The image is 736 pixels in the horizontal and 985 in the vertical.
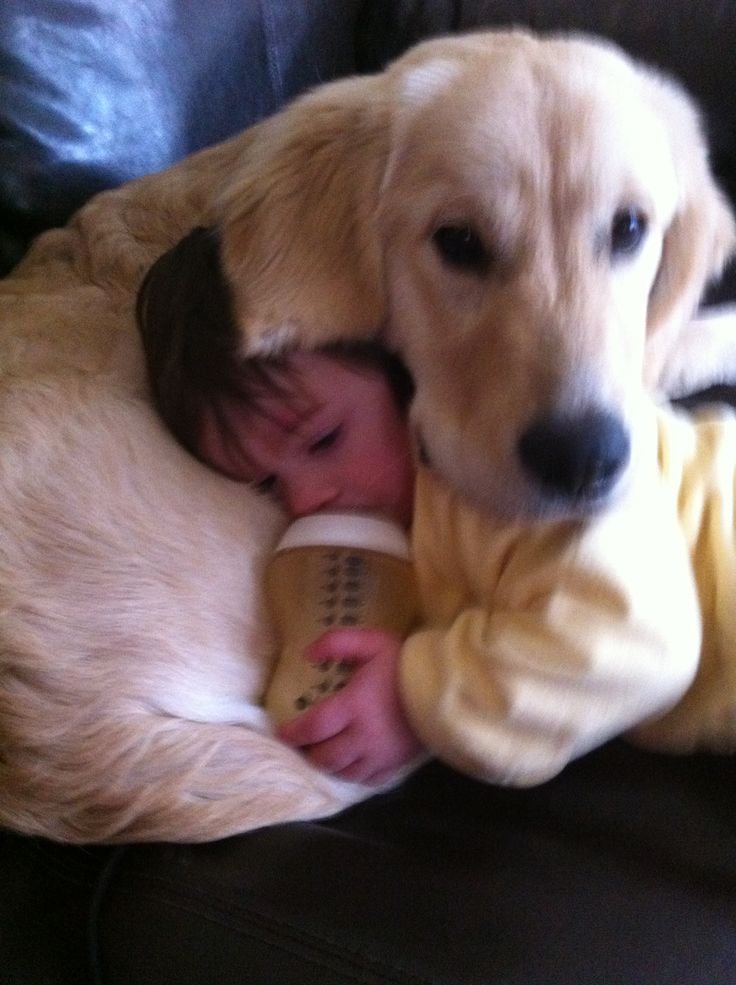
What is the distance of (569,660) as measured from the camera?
2.52 feet

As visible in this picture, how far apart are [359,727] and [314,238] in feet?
1.59

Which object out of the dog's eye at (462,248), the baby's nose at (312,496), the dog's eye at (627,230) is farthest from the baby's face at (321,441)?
the dog's eye at (627,230)

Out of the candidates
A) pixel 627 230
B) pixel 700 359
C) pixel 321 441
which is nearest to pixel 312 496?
pixel 321 441

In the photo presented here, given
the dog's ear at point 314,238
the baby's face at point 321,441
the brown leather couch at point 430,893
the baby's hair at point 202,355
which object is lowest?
the brown leather couch at point 430,893

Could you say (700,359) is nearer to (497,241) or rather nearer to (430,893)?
(497,241)

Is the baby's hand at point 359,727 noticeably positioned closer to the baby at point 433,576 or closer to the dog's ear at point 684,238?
the baby at point 433,576

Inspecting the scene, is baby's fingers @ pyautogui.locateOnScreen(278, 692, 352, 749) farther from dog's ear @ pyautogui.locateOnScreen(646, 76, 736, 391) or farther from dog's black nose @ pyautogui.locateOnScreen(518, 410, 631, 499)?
dog's ear @ pyautogui.locateOnScreen(646, 76, 736, 391)

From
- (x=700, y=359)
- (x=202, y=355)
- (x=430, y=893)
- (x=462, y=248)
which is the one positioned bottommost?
(x=430, y=893)

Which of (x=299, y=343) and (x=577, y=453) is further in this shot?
(x=299, y=343)

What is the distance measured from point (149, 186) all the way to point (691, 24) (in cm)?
93

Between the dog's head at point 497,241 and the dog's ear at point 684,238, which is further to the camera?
the dog's ear at point 684,238

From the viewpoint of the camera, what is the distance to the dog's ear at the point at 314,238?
948 millimetres

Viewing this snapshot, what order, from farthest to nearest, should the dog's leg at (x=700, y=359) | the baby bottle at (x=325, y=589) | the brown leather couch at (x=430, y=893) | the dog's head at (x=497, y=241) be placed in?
the dog's leg at (x=700, y=359), the baby bottle at (x=325, y=589), the dog's head at (x=497, y=241), the brown leather couch at (x=430, y=893)

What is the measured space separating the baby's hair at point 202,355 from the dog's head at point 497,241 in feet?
0.08
